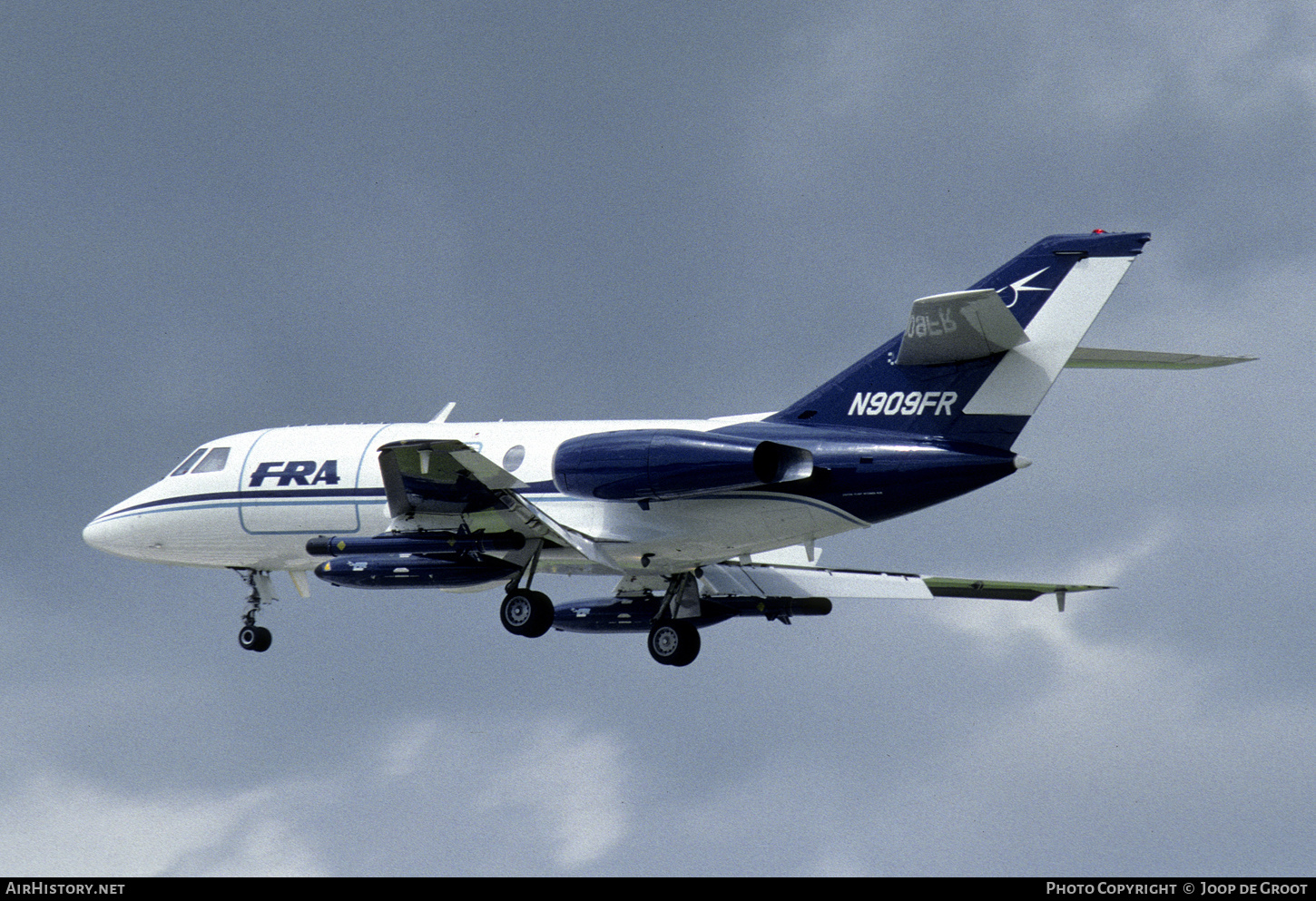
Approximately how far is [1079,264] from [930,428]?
2652 mm

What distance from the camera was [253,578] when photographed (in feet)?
92.2

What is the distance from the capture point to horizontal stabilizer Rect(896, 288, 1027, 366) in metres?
19.5

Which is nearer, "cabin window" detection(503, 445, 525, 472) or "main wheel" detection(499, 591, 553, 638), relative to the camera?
"main wheel" detection(499, 591, 553, 638)

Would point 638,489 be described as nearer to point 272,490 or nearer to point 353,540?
point 353,540

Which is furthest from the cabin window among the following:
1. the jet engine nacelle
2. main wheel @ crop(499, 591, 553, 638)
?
the jet engine nacelle

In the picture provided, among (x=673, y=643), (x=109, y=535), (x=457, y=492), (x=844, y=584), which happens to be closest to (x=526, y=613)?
(x=457, y=492)

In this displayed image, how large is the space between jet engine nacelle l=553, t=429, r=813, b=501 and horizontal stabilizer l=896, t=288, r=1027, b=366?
1.95m

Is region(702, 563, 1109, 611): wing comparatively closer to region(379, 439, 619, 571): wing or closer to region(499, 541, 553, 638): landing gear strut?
region(379, 439, 619, 571): wing

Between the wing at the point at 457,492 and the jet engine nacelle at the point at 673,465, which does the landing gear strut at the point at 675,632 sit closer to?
the wing at the point at 457,492

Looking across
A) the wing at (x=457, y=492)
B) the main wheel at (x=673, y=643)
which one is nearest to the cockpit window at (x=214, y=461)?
the wing at (x=457, y=492)

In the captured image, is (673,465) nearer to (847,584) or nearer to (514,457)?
(514,457)

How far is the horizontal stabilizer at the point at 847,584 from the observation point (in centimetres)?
2630

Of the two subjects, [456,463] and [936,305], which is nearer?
[936,305]
